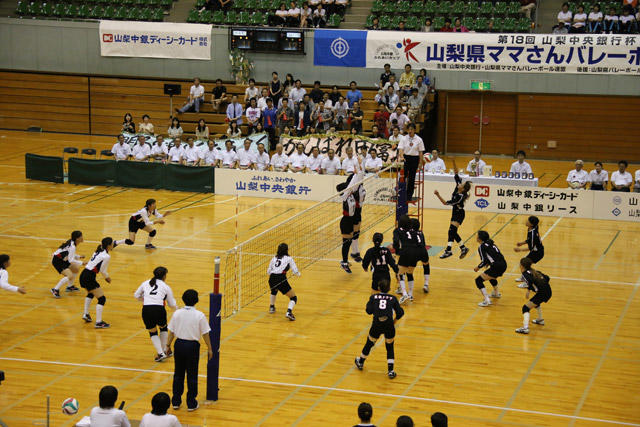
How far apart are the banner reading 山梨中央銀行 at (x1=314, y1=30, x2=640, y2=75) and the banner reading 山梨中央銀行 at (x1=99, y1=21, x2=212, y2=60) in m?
5.69

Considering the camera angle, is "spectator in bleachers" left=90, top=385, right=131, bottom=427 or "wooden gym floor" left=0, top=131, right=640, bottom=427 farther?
"wooden gym floor" left=0, top=131, right=640, bottom=427

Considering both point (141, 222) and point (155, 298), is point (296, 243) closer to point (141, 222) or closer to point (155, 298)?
point (141, 222)

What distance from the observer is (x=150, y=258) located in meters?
24.0

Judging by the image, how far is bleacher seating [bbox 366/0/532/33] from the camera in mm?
37875

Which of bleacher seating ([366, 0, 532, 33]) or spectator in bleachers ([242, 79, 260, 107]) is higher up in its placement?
bleacher seating ([366, 0, 532, 33])

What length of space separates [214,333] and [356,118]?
21.6 meters

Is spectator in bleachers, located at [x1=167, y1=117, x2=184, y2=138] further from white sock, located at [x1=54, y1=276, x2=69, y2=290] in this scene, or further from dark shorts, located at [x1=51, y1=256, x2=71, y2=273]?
dark shorts, located at [x1=51, y1=256, x2=71, y2=273]

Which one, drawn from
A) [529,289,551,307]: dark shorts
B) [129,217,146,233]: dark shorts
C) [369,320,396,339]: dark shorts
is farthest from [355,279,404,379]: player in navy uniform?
[129,217,146,233]: dark shorts

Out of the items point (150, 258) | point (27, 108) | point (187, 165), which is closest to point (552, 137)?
point (187, 165)

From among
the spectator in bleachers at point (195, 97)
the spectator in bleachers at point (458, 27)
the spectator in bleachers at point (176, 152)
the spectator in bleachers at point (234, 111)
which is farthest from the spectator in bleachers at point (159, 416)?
the spectator in bleachers at point (458, 27)

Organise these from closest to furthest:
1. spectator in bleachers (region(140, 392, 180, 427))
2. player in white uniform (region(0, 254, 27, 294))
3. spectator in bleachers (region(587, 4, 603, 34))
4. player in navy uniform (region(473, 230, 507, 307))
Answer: spectator in bleachers (region(140, 392, 180, 427))
player in white uniform (region(0, 254, 27, 294))
player in navy uniform (region(473, 230, 507, 307))
spectator in bleachers (region(587, 4, 603, 34))

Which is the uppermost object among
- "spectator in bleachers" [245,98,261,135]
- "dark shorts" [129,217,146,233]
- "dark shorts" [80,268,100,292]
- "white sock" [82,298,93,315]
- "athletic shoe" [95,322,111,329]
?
"spectator in bleachers" [245,98,261,135]

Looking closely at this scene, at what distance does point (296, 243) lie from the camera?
25.9 m

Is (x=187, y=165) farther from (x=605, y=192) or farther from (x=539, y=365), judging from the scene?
(x=539, y=365)
